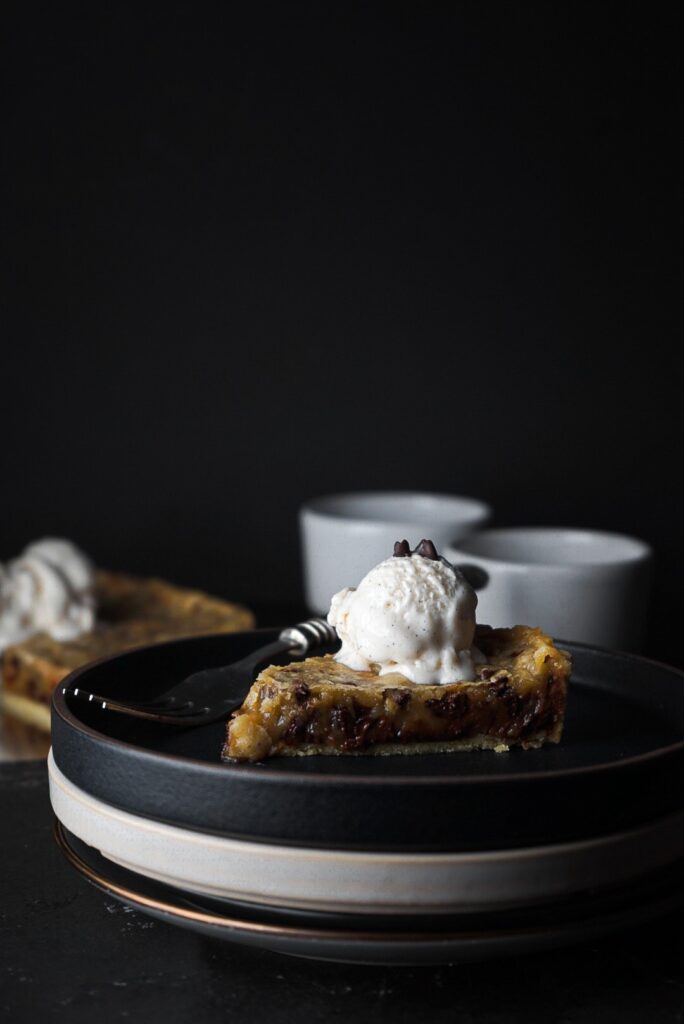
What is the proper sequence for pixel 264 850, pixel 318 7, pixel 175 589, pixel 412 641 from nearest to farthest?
pixel 264 850 → pixel 412 641 → pixel 175 589 → pixel 318 7

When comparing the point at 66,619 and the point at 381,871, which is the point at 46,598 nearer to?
the point at 66,619

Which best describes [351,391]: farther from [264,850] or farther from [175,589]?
[264,850]

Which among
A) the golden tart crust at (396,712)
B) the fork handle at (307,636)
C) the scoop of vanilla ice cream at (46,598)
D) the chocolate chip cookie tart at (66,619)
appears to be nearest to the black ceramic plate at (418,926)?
the golden tart crust at (396,712)

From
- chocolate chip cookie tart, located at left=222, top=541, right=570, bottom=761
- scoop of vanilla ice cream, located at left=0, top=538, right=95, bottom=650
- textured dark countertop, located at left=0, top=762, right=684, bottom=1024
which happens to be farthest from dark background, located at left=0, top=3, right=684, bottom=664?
textured dark countertop, located at left=0, top=762, right=684, bottom=1024

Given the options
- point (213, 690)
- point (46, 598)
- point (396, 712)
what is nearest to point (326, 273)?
point (46, 598)

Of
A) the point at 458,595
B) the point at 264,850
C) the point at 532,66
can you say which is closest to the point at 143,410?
the point at 532,66

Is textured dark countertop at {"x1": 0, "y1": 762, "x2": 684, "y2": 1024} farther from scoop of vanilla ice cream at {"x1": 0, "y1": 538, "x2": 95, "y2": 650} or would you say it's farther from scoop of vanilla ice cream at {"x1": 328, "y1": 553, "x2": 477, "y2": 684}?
scoop of vanilla ice cream at {"x1": 0, "y1": 538, "x2": 95, "y2": 650}
